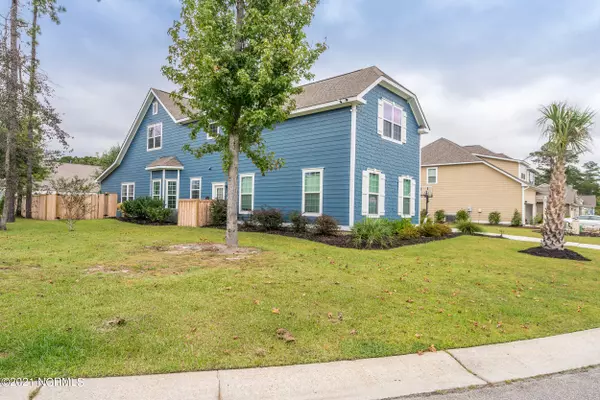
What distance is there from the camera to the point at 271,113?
898 cm

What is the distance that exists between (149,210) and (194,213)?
3.25 m

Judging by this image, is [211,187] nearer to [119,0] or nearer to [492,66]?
[119,0]

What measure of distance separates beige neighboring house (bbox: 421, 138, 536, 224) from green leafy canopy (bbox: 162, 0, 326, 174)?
22.6 m

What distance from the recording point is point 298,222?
44.9 ft

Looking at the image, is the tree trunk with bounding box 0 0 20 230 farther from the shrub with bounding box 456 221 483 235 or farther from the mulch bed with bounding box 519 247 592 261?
the shrub with bounding box 456 221 483 235

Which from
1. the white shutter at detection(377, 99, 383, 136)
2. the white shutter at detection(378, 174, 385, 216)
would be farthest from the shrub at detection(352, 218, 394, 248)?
the white shutter at detection(377, 99, 383, 136)

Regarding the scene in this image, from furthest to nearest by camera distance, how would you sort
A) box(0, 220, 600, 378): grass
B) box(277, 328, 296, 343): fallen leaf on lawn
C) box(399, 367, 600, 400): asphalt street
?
box(277, 328, 296, 343): fallen leaf on lawn < box(0, 220, 600, 378): grass < box(399, 367, 600, 400): asphalt street

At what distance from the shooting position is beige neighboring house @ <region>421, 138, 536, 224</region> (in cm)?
2620

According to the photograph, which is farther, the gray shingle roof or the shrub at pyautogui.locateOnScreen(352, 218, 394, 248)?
the gray shingle roof

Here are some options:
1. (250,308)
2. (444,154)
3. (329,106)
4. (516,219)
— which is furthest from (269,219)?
(444,154)

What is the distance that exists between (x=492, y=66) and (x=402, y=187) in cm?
807

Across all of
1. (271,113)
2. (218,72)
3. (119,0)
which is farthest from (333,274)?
(119,0)

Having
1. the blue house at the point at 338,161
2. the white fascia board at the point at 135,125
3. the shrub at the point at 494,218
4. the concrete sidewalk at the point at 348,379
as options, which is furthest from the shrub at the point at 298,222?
the shrub at the point at 494,218

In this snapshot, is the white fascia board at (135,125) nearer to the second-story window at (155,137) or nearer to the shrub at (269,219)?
the second-story window at (155,137)
